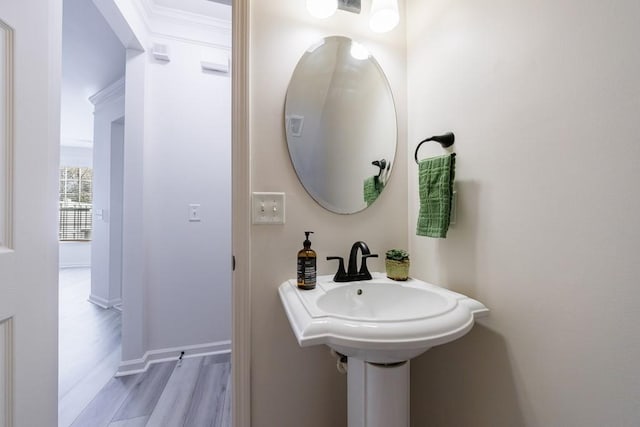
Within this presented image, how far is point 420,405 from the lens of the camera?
1.10 m

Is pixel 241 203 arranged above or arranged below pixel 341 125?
below

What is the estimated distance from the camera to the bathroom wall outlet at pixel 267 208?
1010 millimetres

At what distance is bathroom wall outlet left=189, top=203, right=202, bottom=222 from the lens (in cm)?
201

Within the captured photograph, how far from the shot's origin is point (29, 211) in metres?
0.70

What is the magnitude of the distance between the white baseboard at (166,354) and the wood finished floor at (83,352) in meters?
0.11

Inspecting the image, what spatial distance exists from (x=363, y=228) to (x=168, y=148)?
167 centimetres

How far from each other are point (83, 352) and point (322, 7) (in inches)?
114

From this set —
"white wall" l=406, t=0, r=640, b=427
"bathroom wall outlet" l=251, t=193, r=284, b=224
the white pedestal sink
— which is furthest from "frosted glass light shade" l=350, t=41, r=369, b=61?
the white pedestal sink

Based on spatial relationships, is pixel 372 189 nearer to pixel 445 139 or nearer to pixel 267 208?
pixel 445 139

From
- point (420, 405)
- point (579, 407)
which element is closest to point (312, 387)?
point (420, 405)

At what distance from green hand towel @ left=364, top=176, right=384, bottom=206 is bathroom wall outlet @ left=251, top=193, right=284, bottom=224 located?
1.28 feet

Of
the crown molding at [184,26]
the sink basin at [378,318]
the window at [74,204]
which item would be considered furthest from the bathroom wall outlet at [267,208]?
the window at [74,204]

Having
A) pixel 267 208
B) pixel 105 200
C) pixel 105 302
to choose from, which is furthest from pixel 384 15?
pixel 105 302

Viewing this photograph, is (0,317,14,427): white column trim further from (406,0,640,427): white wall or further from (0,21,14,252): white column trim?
(406,0,640,427): white wall
